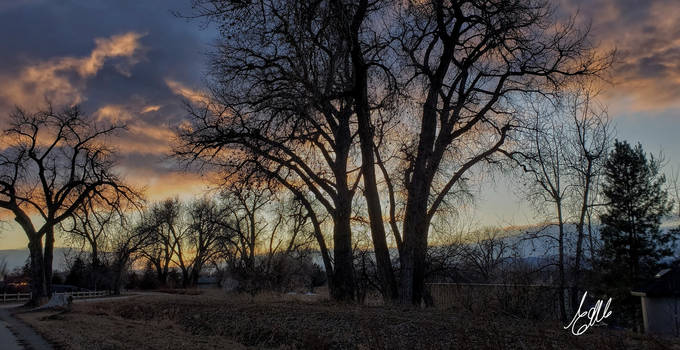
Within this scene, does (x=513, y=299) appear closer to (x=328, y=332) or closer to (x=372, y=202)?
(x=328, y=332)

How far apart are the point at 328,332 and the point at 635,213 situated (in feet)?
129

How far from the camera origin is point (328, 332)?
10.4 m

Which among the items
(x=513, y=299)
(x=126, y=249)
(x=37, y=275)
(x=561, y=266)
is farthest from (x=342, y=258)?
(x=126, y=249)

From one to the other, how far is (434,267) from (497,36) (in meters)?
8.98

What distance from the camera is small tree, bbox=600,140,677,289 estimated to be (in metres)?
40.2

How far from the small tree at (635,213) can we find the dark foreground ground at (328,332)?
35.0m

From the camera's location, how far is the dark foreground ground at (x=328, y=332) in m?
7.93

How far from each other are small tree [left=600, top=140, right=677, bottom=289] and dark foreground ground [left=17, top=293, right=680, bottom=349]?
35.0 m

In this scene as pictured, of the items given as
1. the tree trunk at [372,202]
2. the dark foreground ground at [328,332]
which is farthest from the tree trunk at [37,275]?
the tree trunk at [372,202]

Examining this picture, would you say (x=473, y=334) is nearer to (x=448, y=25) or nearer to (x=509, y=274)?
(x=509, y=274)

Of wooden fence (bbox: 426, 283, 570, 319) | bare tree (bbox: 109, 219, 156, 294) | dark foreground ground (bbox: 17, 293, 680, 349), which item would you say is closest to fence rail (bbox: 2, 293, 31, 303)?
bare tree (bbox: 109, 219, 156, 294)

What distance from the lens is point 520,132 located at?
17.1 m

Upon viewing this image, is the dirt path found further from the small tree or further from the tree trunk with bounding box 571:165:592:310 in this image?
the small tree

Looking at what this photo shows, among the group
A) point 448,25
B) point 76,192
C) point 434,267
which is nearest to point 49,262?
point 76,192
